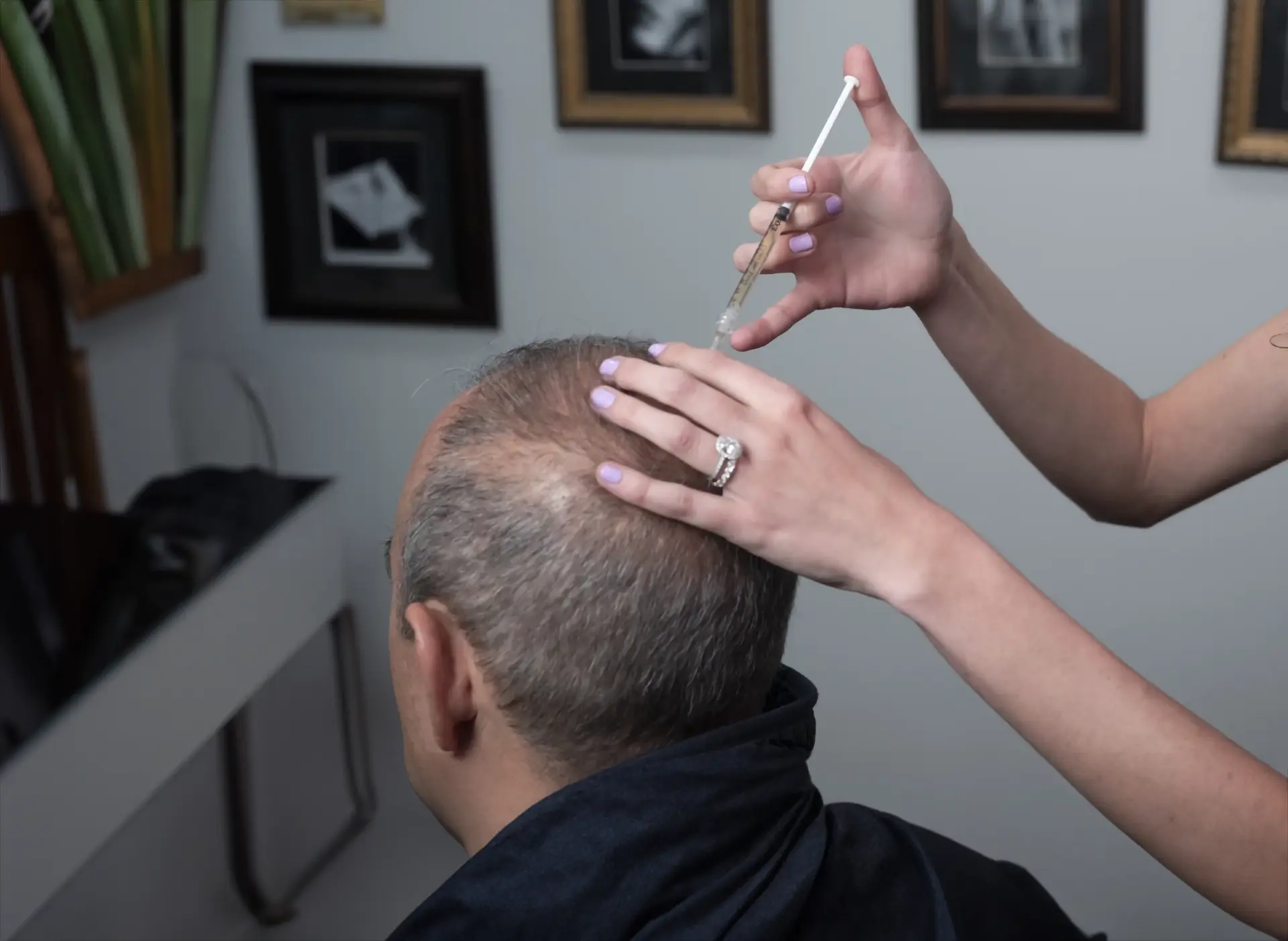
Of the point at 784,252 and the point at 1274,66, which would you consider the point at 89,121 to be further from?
the point at 1274,66

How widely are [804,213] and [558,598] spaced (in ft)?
1.49

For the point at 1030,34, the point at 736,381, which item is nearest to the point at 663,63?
the point at 1030,34

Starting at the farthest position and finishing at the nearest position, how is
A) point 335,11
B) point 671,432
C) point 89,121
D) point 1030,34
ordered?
1. point 335,11
2. point 89,121
3. point 1030,34
4. point 671,432

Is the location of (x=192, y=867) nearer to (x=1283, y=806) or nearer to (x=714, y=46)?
(x=714, y=46)

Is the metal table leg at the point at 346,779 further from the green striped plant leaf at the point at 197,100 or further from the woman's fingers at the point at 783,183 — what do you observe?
the woman's fingers at the point at 783,183

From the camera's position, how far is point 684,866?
99 centimetres

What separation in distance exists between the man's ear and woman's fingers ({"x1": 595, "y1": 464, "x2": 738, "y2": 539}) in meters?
0.19

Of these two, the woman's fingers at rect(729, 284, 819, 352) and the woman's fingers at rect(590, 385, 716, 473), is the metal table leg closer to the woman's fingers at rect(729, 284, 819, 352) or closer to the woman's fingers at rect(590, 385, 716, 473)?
the woman's fingers at rect(729, 284, 819, 352)

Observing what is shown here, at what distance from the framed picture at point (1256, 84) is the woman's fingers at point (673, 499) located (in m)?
1.40

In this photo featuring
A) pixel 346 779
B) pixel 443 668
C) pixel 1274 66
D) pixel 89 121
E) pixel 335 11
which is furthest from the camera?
pixel 346 779

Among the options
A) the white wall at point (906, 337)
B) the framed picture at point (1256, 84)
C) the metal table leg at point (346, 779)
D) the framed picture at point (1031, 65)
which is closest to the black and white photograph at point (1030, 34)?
the framed picture at point (1031, 65)

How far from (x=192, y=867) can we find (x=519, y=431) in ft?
4.77

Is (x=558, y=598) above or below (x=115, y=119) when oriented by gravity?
below

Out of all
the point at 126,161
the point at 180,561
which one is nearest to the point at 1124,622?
the point at 180,561
